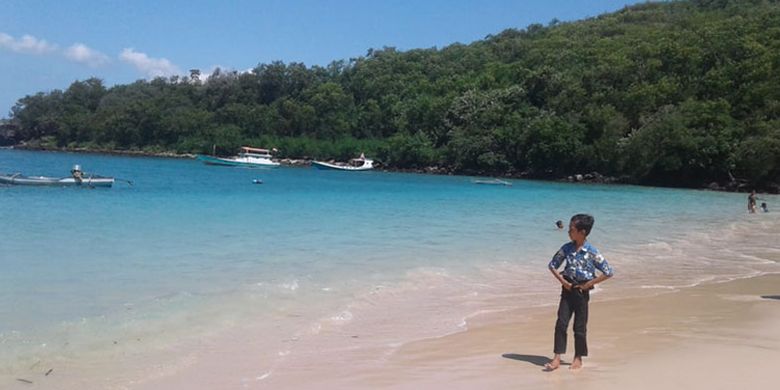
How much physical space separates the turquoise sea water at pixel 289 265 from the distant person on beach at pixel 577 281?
6.46ft

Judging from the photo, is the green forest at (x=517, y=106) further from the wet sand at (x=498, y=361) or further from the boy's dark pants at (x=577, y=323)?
the boy's dark pants at (x=577, y=323)

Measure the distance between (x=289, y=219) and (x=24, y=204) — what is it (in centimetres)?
1099

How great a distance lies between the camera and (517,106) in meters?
84.3

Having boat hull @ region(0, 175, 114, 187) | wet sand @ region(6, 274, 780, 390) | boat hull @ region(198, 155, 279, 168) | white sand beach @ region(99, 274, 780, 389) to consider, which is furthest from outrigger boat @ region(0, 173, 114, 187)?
boat hull @ region(198, 155, 279, 168)

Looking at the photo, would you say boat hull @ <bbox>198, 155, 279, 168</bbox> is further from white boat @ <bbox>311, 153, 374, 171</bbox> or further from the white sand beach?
the white sand beach

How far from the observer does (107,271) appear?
1228 cm

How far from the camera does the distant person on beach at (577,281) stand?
6504 millimetres

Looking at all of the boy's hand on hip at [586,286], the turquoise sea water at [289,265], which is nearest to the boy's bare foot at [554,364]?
the boy's hand on hip at [586,286]

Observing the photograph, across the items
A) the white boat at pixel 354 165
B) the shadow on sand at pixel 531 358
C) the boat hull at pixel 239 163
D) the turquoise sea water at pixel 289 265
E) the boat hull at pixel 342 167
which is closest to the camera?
the shadow on sand at pixel 531 358

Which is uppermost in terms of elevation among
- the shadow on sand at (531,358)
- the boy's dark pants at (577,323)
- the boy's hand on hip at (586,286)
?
the boy's hand on hip at (586,286)

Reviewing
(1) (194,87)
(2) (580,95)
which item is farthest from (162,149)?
(2) (580,95)

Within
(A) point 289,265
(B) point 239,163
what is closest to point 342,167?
(B) point 239,163

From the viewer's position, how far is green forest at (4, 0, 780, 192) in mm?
59969

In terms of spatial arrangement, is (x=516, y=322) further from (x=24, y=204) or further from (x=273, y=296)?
(x=24, y=204)
